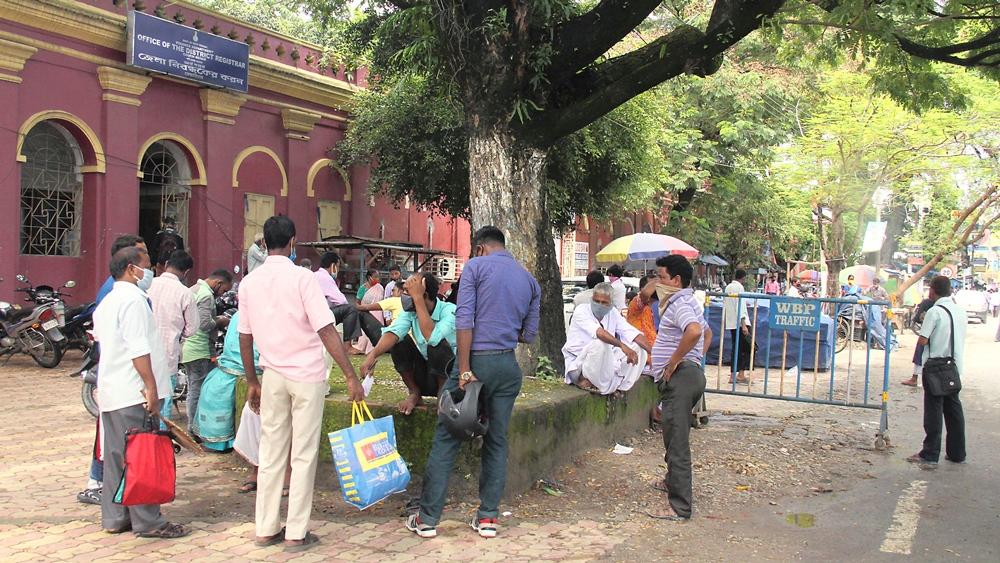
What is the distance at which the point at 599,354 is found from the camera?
20.8ft

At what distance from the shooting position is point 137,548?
3.98 metres

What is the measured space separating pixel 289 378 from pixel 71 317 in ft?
26.4

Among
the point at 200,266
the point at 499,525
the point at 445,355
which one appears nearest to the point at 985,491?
the point at 499,525

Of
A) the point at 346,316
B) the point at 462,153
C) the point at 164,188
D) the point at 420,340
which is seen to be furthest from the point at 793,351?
the point at 164,188

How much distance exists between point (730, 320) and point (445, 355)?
24.0 ft

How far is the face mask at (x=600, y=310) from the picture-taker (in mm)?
6641

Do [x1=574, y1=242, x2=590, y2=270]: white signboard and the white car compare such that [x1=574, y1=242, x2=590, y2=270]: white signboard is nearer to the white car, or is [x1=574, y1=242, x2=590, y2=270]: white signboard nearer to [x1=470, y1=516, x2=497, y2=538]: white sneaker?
the white car

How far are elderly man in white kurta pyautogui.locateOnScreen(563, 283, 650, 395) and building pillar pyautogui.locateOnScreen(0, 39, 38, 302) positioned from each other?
926 cm

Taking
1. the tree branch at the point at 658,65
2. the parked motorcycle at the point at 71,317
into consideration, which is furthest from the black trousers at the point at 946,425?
the parked motorcycle at the point at 71,317

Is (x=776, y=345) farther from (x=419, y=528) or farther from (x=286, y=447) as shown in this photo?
(x=286, y=447)

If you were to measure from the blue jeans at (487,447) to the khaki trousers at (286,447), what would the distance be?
0.70 m

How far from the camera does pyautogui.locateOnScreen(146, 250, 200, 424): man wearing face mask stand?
577 centimetres

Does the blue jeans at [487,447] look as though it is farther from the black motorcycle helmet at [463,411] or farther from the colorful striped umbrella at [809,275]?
the colorful striped umbrella at [809,275]

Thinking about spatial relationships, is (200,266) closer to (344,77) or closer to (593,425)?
(344,77)
